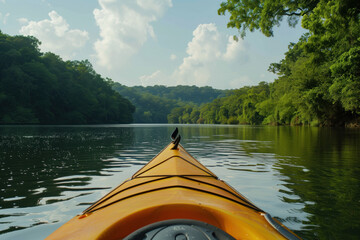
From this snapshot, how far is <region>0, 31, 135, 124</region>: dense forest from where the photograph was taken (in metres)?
49.7

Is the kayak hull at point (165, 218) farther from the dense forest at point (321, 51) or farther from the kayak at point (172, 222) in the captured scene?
the dense forest at point (321, 51)

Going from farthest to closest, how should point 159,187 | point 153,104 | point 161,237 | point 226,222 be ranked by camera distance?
point 153,104, point 159,187, point 226,222, point 161,237

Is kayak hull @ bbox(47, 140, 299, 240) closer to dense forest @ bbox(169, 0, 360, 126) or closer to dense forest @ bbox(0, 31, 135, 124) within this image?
dense forest @ bbox(169, 0, 360, 126)

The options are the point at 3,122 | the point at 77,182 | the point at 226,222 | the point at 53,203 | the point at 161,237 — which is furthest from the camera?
the point at 3,122

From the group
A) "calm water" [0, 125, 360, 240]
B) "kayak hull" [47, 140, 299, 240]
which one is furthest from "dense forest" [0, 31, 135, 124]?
"kayak hull" [47, 140, 299, 240]

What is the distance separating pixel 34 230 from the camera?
3117 mm

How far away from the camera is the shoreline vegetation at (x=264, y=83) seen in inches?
586

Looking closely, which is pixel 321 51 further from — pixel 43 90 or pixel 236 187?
pixel 43 90

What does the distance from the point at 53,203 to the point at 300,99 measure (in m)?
34.0

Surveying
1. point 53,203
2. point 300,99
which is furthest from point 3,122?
point 53,203

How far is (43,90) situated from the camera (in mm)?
56625

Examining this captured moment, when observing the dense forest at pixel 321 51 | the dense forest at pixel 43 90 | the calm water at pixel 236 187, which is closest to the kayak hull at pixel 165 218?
the calm water at pixel 236 187

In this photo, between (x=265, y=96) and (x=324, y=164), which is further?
(x=265, y=96)

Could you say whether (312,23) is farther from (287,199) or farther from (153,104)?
(153,104)
